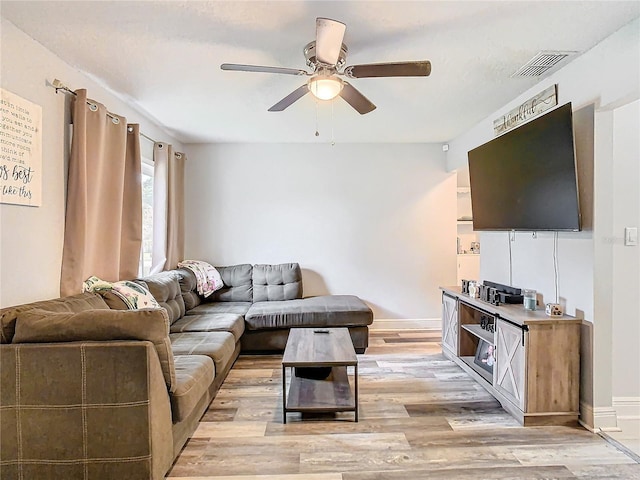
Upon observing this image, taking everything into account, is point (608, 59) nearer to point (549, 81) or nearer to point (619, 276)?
point (549, 81)

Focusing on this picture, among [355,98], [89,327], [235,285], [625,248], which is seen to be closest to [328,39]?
[355,98]

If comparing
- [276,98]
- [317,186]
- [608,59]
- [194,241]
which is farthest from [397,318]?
[608,59]

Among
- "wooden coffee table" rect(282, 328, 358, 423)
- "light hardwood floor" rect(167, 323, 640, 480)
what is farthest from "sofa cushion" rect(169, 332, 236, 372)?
"wooden coffee table" rect(282, 328, 358, 423)

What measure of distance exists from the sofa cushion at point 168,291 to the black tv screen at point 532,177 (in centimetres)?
296

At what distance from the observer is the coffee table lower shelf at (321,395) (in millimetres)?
2664

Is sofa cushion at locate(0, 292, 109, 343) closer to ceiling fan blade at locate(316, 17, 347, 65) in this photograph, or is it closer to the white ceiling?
the white ceiling

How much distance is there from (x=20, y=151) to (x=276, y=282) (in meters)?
3.02

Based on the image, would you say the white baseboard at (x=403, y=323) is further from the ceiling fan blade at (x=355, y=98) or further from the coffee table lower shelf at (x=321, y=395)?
the ceiling fan blade at (x=355, y=98)

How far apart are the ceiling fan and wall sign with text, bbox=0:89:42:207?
117 centimetres

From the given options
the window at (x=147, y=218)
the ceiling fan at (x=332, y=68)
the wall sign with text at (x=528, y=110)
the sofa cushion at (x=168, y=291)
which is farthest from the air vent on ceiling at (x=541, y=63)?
the window at (x=147, y=218)

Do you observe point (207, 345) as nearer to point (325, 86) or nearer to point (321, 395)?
point (321, 395)

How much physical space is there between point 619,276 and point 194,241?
4.42 m

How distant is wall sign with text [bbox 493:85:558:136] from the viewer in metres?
2.94

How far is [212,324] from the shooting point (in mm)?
3557
